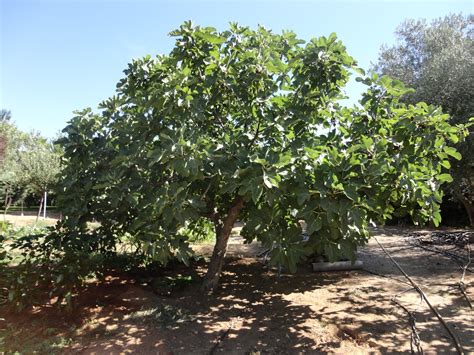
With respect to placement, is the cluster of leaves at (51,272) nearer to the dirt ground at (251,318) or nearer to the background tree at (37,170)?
the dirt ground at (251,318)

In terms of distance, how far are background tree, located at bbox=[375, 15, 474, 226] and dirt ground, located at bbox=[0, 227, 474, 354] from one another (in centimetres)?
624

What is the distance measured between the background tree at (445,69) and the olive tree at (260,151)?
7.38 meters

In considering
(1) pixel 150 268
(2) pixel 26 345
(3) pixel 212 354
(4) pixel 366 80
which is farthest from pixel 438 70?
(2) pixel 26 345

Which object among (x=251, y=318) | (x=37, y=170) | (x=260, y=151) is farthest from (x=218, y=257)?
(x=37, y=170)

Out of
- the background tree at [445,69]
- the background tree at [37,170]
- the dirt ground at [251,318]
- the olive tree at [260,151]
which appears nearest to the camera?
the olive tree at [260,151]

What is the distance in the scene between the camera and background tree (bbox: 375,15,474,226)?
9.91 metres

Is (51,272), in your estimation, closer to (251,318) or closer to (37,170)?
(251,318)

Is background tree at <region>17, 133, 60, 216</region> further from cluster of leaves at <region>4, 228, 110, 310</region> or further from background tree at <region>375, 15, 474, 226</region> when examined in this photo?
background tree at <region>375, 15, 474, 226</region>

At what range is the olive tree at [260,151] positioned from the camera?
318cm

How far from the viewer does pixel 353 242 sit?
3350mm

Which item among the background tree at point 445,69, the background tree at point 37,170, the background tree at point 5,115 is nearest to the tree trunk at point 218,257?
the background tree at point 445,69

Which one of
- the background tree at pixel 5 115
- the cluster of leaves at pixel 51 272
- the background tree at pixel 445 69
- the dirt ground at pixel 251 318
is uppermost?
the background tree at pixel 5 115

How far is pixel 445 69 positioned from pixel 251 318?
33.1 ft

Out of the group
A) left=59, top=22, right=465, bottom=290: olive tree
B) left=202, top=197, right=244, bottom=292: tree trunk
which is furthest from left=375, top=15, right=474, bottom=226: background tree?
left=202, top=197, right=244, bottom=292: tree trunk
